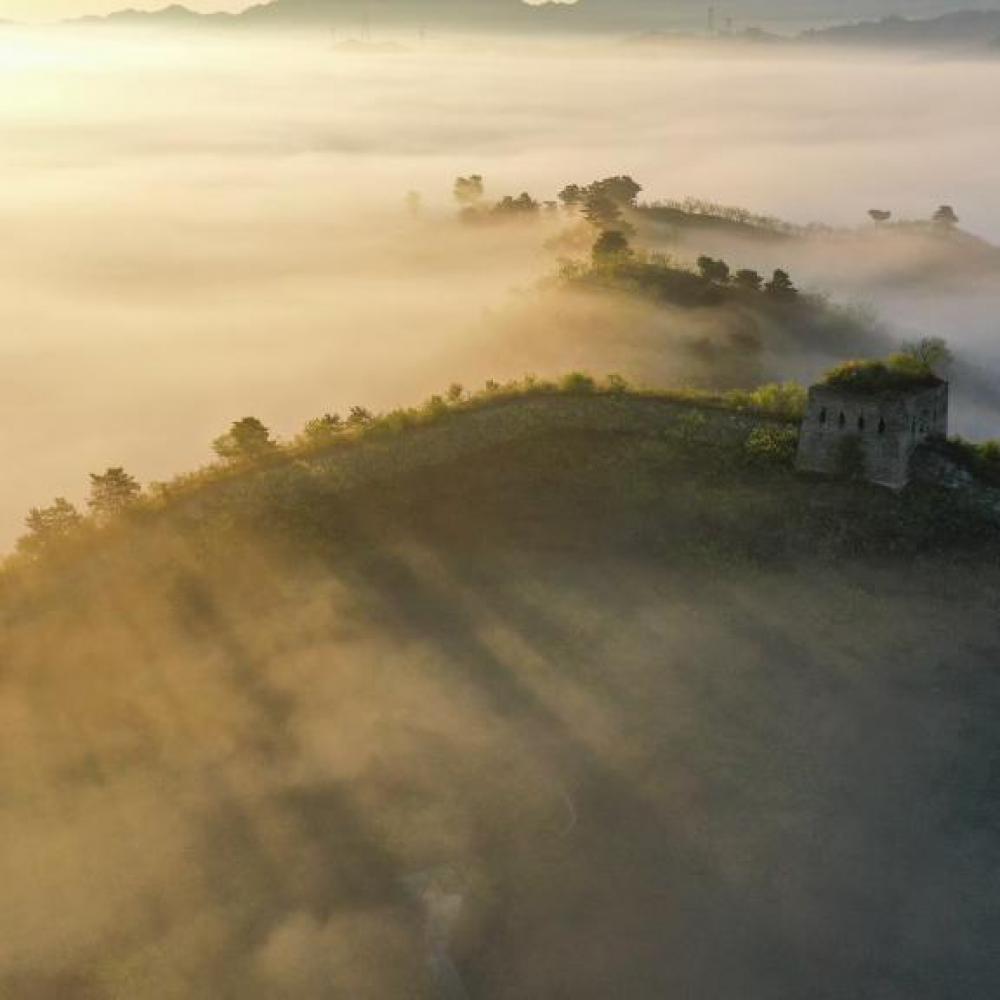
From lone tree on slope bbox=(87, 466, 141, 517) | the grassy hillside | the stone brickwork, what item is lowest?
the grassy hillside

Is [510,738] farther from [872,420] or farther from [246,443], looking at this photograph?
[246,443]

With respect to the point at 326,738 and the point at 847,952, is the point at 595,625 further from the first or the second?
the point at 847,952

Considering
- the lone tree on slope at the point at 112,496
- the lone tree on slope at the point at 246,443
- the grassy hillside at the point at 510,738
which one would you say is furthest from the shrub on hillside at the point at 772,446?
the lone tree on slope at the point at 112,496

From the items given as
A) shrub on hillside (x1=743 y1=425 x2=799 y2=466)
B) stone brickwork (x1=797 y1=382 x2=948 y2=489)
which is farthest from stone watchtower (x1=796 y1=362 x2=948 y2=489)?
shrub on hillside (x1=743 y1=425 x2=799 y2=466)

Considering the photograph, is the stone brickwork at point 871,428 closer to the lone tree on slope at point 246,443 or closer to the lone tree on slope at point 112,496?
the lone tree on slope at point 246,443

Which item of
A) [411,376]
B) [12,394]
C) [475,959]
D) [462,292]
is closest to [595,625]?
[475,959]

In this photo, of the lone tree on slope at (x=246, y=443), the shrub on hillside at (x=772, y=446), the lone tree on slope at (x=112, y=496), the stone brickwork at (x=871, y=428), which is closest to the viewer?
the stone brickwork at (x=871, y=428)

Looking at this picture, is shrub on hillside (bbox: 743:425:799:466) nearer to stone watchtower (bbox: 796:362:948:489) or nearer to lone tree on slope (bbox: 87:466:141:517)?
stone watchtower (bbox: 796:362:948:489)
